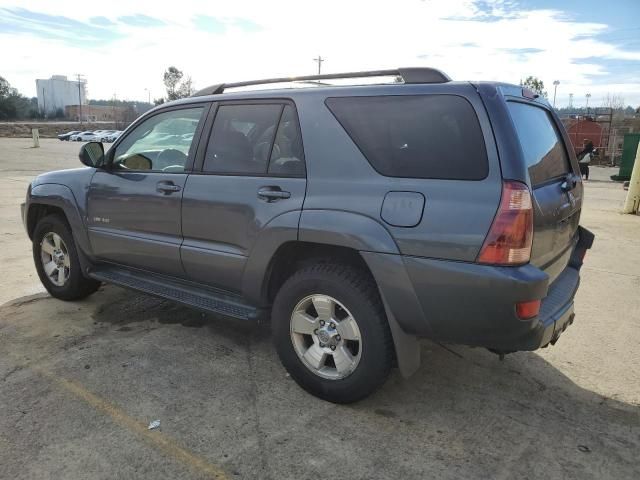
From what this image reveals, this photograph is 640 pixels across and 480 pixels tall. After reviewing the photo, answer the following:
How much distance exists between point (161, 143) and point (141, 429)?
7.37ft

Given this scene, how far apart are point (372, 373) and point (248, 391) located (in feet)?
2.73

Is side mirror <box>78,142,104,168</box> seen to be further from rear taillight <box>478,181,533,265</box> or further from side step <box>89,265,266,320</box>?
rear taillight <box>478,181,533,265</box>

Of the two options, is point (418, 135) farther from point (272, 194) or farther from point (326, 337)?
point (326, 337)

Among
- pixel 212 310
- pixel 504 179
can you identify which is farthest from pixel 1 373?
pixel 504 179

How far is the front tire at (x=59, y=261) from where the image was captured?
4695mm

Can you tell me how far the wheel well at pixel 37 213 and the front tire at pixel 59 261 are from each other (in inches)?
3.2

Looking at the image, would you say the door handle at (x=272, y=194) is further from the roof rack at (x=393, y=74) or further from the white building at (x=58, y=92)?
the white building at (x=58, y=92)

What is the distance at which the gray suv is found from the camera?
2.61 m

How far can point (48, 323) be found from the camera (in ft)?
14.3

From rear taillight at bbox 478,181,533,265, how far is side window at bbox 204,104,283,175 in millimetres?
1492

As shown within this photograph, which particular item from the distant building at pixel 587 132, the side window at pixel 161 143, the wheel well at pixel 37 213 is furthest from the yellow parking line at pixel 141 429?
the distant building at pixel 587 132

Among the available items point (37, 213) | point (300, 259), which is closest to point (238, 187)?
point (300, 259)

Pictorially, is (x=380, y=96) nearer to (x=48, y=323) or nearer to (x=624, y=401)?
(x=624, y=401)

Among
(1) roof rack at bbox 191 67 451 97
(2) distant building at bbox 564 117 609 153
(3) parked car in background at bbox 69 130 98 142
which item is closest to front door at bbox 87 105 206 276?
(1) roof rack at bbox 191 67 451 97
